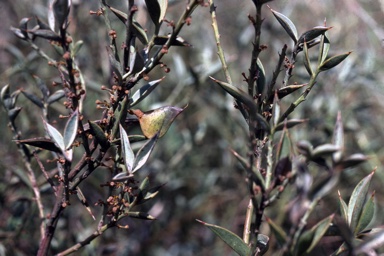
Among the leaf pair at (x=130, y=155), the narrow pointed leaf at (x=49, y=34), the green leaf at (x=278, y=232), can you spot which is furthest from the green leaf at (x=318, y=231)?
the narrow pointed leaf at (x=49, y=34)

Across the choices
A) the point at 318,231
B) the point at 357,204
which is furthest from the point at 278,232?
the point at 357,204

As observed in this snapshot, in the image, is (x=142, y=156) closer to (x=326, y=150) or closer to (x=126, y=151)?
(x=126, y=151)

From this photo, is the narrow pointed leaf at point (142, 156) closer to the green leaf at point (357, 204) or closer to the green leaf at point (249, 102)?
the green leaf at point (249, 102)

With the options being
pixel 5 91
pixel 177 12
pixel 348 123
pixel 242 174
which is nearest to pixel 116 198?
pixel 5 91

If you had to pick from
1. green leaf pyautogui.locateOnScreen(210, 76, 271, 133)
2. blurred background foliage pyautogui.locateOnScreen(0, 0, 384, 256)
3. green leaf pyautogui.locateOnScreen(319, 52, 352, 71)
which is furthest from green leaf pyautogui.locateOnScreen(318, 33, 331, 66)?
blurred background foliage pyautogui.locateOnScreen(0, 0, 384, 256)

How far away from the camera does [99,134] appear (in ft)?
1.88

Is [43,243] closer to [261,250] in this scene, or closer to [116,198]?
[116,198]

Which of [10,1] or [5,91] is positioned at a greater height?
[5,91]

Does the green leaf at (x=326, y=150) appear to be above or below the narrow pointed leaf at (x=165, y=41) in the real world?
below

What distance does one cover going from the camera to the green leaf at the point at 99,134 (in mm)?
562

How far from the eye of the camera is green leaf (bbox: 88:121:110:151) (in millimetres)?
562

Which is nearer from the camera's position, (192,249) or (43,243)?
(43,243)

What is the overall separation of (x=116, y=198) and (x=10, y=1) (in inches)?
66.8

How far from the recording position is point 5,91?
79cm
